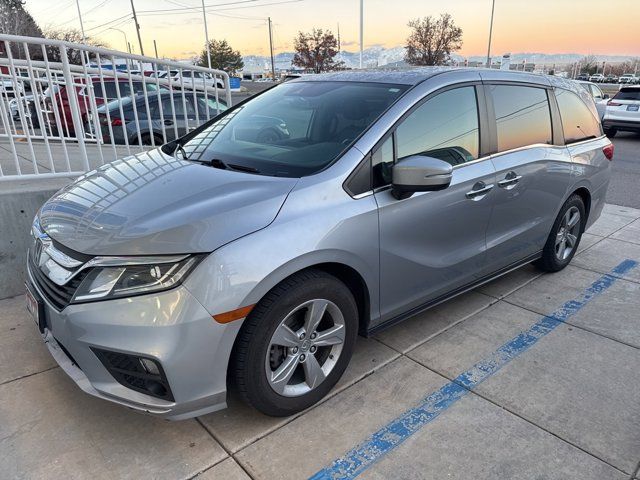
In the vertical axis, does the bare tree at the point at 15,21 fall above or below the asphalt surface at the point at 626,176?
above

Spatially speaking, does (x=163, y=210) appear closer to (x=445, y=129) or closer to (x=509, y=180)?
(x=445, y=129)

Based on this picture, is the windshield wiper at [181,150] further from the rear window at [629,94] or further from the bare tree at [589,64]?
the bare tree at [589,64]

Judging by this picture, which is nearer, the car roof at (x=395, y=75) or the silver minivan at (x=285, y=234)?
the silver minivan at (x=285, y=234)

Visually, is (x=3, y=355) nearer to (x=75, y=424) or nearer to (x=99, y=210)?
(x=75, y=424)

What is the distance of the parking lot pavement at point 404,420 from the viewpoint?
2258 mm

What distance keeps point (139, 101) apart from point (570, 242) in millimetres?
6144

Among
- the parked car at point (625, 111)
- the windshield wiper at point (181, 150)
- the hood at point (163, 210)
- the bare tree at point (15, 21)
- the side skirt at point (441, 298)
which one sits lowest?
the parked car at point (625, 111)

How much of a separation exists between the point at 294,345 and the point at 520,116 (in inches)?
100

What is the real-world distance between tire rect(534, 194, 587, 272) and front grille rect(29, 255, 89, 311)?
147 inches

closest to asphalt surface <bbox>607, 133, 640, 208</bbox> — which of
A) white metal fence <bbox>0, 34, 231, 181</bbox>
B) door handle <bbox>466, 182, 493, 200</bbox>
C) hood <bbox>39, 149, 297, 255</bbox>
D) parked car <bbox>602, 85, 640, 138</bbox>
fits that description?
parked car <bbox>602, 85, 640, 138</bbox>

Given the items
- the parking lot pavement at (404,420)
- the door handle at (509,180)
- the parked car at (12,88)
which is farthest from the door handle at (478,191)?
the parked car at (12,88)

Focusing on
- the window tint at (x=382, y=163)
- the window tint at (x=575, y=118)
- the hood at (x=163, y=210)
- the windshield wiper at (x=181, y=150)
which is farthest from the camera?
the window tint at (x=575, y=118)

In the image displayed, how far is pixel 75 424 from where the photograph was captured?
8.13ft

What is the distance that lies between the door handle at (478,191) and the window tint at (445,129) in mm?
189
